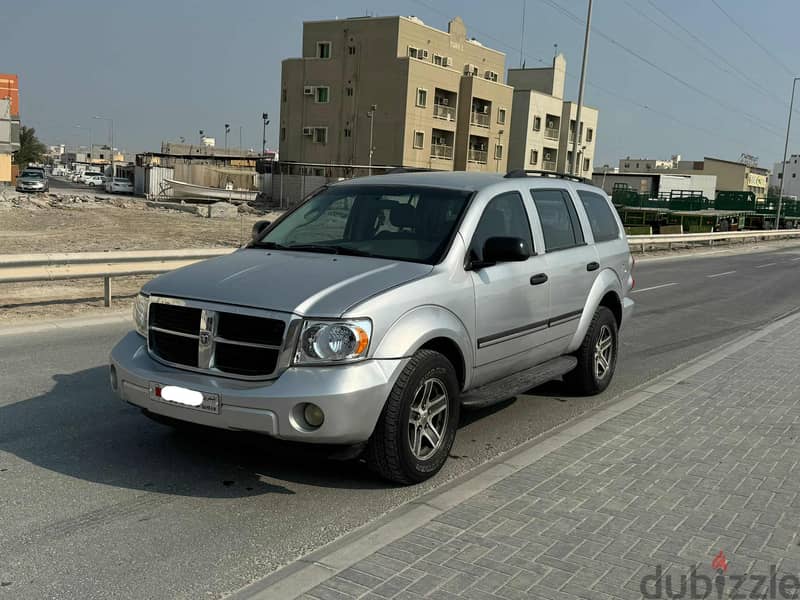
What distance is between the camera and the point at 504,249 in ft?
17.3

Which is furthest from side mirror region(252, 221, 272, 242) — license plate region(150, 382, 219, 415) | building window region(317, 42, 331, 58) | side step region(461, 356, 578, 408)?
building window region(317, 42, 331, 58)

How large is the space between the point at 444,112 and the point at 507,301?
204 feet

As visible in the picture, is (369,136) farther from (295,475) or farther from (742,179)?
(742,179)

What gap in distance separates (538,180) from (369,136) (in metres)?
58.6

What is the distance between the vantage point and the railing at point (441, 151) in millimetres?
65750

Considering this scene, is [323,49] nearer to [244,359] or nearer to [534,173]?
[534,173]

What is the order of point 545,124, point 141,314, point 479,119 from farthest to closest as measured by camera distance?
point 545,124 < point 479,119 < point 141,314

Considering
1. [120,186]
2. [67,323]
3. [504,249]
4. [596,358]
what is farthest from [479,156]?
[504,249]

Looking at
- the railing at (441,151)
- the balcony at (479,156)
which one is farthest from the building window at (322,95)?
the balcony at (479,156)

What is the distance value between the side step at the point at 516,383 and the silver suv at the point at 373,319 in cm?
2

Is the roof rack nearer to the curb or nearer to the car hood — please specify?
the car hood

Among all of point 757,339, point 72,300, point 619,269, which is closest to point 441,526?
point 619,269

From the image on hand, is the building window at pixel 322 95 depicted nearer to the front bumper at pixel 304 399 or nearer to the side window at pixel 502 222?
the side window at pixel 502 222

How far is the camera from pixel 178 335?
15.4 feet
